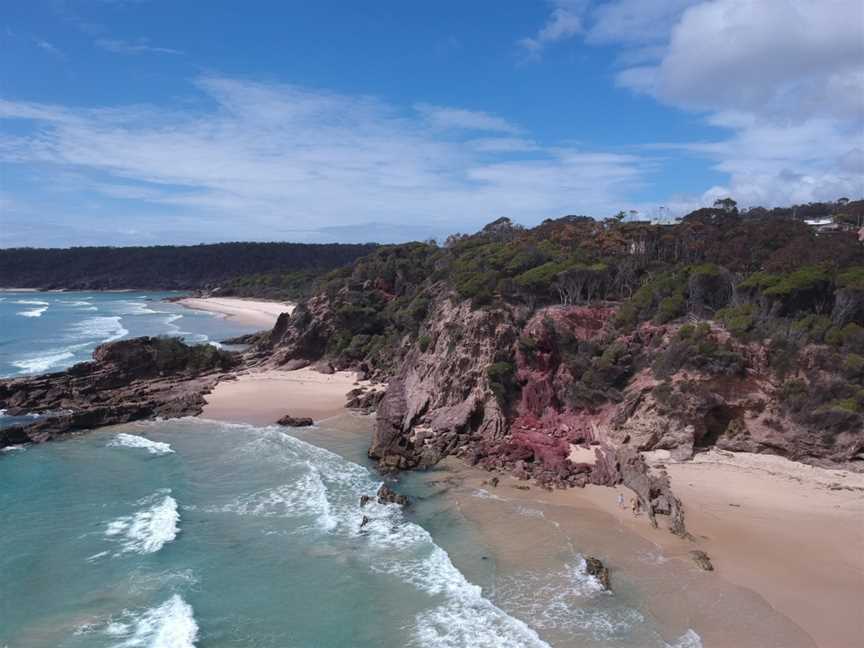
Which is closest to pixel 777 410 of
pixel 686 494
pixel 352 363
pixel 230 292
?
pixel 686 494

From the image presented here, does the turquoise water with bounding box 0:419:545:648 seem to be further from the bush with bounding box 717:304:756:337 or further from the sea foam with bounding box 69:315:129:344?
the sea foam with bounding box 69:315:129:344

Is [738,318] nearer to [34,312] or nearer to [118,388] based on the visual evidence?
[118,388]

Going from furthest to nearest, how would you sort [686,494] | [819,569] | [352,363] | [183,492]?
1. [352,363]
2. [183,492]
3. [686,494]
4. [819,569]

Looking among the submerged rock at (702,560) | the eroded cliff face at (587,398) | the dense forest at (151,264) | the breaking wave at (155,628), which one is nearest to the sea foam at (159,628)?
the breaking wave at (155,628)

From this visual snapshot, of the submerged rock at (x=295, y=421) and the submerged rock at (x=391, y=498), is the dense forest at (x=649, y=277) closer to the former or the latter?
the submerged rock at (x=295, y=421)

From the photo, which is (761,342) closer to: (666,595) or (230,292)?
(666,595)
